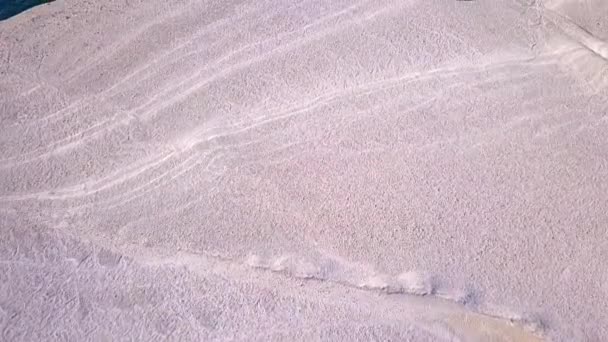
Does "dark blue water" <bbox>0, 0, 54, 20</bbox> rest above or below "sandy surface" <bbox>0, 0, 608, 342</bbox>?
above

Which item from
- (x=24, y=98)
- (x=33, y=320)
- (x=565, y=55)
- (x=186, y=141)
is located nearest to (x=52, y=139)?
(x=24, y=98)

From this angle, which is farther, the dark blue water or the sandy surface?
the dark blue water

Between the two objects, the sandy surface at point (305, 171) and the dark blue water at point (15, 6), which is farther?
the dark blue water at point (15, 6)

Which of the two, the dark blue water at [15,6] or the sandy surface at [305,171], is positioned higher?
the dark blue water at [15,6]

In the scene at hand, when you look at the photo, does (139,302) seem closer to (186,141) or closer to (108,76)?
(186,141)
